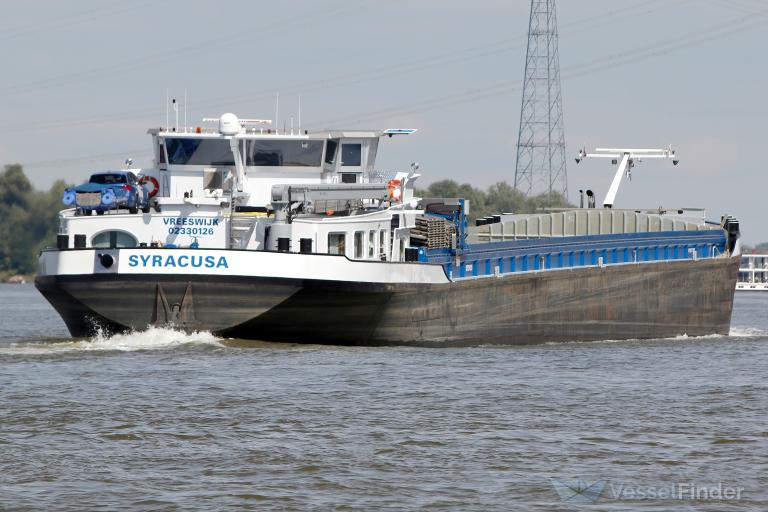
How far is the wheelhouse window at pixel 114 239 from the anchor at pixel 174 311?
3.34 metres

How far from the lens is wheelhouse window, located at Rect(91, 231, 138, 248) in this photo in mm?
34125

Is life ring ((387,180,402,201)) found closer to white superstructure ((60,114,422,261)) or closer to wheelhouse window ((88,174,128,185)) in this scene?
white superstructure ((60,114,422,261))

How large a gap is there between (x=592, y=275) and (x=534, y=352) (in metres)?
8.83

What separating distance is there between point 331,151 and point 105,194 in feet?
21.8

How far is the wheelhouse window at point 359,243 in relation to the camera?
34.7 meters

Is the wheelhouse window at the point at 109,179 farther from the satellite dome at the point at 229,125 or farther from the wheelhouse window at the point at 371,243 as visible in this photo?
the wheelhouse window at the point at 371,243

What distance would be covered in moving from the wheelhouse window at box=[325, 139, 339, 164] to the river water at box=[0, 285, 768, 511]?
21.6ft

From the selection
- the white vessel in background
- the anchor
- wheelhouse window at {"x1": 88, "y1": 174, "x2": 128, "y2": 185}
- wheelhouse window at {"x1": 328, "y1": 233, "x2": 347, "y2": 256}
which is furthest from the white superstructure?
the white vessel in background

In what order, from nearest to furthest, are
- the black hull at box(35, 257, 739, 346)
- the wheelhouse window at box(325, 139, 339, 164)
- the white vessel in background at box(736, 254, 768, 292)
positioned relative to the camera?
the black hull at box(35, 257, 739, 346)
the wheelhouse window at box(325, 139, 339, 164)
the white vessel in background at box(736, 254, 768, 292)

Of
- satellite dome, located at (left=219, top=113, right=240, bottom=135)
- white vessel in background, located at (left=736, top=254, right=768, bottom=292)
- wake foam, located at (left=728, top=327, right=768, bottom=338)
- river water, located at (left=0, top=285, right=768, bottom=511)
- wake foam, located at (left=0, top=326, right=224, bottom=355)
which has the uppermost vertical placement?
satellite dome, located at (left=219, top=113, right=240, bottom=135)

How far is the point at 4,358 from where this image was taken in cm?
3009

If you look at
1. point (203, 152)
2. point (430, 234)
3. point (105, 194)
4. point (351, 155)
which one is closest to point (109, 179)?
point (105, 194)

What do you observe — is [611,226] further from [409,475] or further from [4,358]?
[409,475]

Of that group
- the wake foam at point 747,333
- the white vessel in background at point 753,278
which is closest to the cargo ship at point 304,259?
the wake foam at point 747,333
